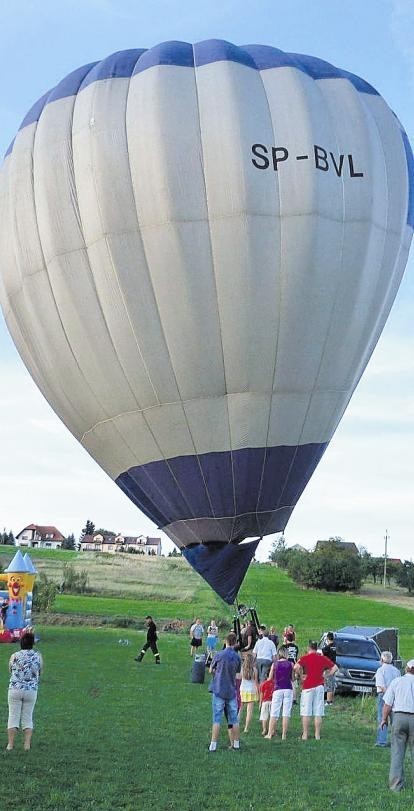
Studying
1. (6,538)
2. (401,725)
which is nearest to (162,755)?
(401,725)

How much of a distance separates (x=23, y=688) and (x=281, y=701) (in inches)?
144

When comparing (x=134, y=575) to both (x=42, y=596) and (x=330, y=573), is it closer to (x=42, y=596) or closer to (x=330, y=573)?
(x=330, y=573)

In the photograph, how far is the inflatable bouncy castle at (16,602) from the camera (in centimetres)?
2739

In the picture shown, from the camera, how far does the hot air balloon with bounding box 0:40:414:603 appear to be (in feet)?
45.8

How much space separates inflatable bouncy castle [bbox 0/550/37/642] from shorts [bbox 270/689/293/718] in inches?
674

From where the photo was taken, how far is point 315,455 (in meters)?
15.5

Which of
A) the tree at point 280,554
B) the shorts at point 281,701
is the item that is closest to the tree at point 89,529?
the tree at point 280,554

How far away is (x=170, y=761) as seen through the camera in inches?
369

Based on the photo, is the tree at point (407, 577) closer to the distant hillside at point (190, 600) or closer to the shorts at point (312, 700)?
the distant hillside at point (190, 600)

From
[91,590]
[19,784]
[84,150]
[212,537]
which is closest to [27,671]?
[19,784]

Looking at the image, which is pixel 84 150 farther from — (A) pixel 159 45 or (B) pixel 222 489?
(B) pixel 222 489

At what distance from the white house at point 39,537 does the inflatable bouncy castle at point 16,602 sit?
4457 inches

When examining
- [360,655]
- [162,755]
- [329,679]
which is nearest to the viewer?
[162,755]

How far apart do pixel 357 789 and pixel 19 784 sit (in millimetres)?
3064
